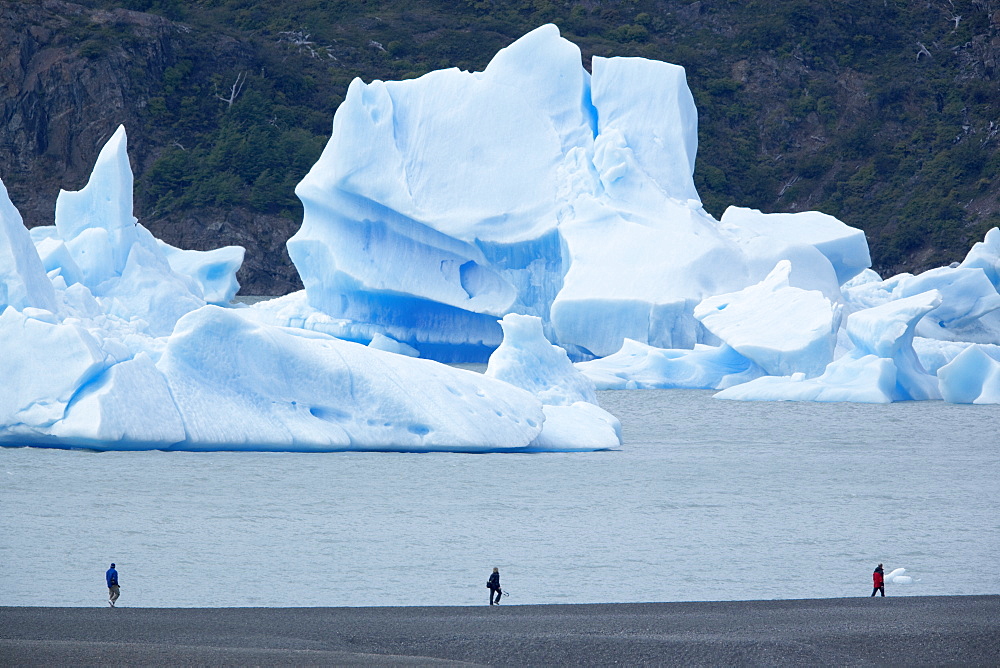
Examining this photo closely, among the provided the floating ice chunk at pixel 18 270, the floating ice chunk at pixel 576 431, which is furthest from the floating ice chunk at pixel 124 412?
the floating ice chunk at pixel 576 431

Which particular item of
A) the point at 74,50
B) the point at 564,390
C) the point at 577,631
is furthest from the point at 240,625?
the point at 74,50

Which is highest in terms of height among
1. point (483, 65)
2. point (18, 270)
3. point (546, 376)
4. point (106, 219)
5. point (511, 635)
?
point (483, 65)

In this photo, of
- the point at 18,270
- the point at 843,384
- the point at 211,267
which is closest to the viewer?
the point at 18,270

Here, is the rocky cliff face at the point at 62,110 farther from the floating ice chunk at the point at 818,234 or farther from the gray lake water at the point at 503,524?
the gray lake water at the point at 503,524

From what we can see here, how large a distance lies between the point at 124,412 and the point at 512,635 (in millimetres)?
5218

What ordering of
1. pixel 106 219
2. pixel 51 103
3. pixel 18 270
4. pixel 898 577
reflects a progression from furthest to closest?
pixel 51 103, pixel 106 219, pixel 18 270, pixel 898 577

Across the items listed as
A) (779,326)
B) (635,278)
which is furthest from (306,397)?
(635,278)

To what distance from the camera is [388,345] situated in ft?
56.3

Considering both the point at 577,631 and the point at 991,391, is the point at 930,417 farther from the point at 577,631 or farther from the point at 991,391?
the point at 577,631

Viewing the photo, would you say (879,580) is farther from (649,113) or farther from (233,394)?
(649,113)

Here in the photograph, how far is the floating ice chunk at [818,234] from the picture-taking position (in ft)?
59.3

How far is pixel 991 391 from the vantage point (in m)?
14.8

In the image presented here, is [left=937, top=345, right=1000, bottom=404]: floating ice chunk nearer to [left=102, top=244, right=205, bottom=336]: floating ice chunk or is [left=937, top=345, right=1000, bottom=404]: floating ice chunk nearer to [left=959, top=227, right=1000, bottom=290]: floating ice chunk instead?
[left=959, top=227, right=1000, bottom=290]: floating ice chunk

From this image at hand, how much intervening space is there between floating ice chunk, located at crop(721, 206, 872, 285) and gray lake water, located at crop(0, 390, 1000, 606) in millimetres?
6140
